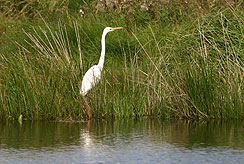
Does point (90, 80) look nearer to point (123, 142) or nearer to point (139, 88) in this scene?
point (139, 88)

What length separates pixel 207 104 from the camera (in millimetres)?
8664

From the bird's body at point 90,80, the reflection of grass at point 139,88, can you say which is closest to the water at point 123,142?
the reflection of grass at point 139,88

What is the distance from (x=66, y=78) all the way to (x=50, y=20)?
21.3ft

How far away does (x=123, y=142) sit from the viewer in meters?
6.97

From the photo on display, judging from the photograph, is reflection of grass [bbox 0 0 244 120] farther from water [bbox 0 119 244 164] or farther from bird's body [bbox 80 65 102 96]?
water [bbox 0 119 244 164]

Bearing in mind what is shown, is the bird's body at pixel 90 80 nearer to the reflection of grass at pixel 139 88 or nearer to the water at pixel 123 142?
the reflection of grass at pixel 139 88

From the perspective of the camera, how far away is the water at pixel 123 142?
234 inches

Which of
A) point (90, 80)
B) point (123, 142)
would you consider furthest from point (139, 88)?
point (123, 142)

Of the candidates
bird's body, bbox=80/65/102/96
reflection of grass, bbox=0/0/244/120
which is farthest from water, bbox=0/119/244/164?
bird's body, bbox=80/65/102/96

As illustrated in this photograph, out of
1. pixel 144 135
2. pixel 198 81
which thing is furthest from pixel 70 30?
pixel 144 135

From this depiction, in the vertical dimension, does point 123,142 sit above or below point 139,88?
below

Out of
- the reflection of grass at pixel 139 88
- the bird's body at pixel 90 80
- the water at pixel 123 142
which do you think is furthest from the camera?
the bird's body at pixel 90 80

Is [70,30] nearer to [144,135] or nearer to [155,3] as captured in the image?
[155,3]

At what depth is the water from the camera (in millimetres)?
5945
